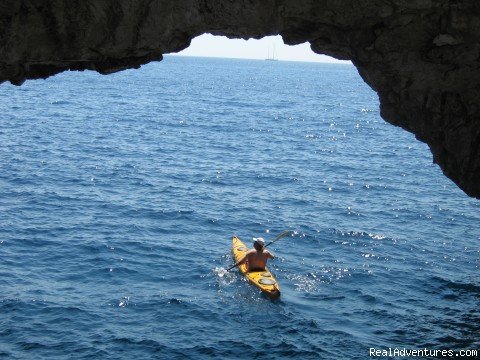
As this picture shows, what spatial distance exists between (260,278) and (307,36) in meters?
9.39

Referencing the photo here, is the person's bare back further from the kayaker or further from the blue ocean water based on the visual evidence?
the blue ocean water

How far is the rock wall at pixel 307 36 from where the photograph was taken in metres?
12.5

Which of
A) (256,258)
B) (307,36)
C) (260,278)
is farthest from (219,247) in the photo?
(307,36)

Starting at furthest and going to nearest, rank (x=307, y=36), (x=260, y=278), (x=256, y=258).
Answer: (x=256, y=258)
(x=260, y=278)
(x=307, y=36)

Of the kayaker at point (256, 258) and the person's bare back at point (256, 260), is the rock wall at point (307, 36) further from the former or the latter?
the person's bare back at point (256, 260)

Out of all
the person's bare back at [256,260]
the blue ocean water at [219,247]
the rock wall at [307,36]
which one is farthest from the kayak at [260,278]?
the rock wall at [307,36]

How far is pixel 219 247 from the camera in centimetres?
2498

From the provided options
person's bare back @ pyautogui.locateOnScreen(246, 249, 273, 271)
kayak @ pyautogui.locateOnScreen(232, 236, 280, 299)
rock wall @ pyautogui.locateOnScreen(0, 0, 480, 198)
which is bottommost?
kayak @ pyautogui.locateOnScreen(232, 236, 280, 299)

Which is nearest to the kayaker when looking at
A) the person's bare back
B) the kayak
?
the person's bare back

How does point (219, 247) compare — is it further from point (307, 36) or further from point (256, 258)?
point (307, 36)

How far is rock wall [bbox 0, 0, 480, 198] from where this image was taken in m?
12.5

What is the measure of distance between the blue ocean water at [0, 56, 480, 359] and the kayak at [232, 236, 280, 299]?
360 millimetres

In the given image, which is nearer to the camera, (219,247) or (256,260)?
(256,260)

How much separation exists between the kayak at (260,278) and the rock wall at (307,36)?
7525mm
